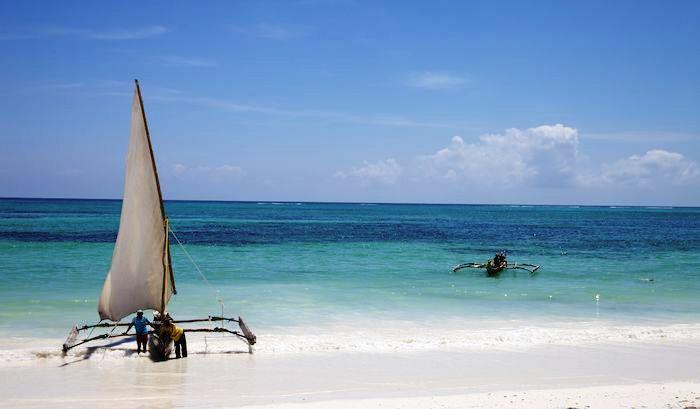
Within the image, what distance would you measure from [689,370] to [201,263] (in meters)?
29.4

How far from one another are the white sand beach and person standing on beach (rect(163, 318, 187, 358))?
0.33m

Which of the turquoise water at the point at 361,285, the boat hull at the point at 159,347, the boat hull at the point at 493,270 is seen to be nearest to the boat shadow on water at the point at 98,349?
the boat hull at the point at 159,347

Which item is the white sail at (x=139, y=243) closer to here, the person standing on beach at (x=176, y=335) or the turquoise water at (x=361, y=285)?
the person standing on beach at (x=176, y=335)

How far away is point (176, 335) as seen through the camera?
599 inches

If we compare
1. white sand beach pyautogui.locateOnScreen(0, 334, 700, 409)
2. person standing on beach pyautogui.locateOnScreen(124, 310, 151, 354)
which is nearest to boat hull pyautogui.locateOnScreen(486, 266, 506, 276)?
white sand beach pyautogui.locateOnScreen(0, 334, 700, 409)

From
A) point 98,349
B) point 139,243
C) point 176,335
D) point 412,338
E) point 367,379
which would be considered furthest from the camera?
point 412,338

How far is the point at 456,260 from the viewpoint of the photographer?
42.5m

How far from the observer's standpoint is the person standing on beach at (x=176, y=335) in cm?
1516

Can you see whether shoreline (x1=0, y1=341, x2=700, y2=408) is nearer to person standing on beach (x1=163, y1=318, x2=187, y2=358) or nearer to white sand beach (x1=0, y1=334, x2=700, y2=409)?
white sand beach (x1=0, y1=334, x2=700, y2=409)

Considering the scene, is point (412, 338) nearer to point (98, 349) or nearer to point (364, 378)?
point (364, 378)

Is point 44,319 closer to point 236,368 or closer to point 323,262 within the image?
point 236,368

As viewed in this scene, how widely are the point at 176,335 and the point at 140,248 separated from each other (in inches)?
94.5

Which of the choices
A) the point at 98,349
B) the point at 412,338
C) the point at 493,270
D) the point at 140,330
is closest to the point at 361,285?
the point at 493,270

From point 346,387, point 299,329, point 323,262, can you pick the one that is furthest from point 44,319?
point 323,262
